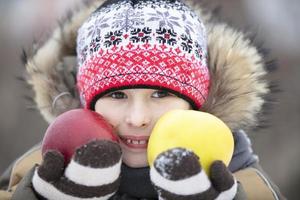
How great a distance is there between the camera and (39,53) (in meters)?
2.23

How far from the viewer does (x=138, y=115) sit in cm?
173

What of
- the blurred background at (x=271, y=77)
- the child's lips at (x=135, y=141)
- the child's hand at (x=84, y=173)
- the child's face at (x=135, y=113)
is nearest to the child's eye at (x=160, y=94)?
the child's face at (x=135, y=113)

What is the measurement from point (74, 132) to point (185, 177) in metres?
0.34

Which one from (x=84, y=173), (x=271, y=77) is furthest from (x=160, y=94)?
(x=271, y=77)

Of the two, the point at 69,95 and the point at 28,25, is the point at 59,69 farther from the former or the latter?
the point at 28,25

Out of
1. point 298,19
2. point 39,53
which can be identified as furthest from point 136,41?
point 298,19

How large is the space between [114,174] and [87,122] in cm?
18

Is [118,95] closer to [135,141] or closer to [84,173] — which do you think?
[135,141]

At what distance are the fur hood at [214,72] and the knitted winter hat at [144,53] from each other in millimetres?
81

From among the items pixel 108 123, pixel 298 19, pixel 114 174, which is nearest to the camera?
pixel 114 174

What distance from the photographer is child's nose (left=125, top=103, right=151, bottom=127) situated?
1.72 meters

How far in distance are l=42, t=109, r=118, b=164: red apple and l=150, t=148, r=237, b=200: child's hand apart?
0.68 feet

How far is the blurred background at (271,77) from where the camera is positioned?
4.05m

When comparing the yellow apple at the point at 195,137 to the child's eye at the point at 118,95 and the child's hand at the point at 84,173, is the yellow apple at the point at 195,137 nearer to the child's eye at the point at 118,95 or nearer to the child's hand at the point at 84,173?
the child's hand at the point at 84,173
